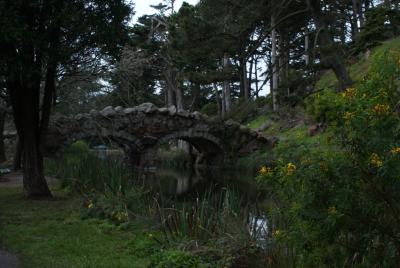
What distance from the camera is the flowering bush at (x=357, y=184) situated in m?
3.62

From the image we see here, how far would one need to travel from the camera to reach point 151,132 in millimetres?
27859

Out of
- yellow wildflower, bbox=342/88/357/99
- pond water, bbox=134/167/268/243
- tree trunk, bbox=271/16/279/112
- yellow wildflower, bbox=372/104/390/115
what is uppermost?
tree trunk, bbox=271/16/279/112

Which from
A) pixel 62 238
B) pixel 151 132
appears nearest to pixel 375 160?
pixel 62 238

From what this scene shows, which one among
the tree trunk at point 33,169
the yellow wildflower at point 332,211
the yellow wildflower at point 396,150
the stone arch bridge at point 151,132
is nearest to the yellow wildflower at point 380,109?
the yellow wildflower at point 396,150

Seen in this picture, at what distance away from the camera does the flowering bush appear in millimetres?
3621

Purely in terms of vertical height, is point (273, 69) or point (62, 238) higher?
point (273, 69)

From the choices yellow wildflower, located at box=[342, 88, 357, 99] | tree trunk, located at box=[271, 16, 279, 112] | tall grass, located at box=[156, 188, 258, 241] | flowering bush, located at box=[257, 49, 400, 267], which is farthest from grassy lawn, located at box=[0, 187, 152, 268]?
tree trunk, located at box=[271, 16, 279, 112]

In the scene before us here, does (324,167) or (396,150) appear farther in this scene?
(324,167)

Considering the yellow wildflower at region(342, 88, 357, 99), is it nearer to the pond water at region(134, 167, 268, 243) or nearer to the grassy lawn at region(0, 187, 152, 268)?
the pond water at region(134, 167, 268, 243)

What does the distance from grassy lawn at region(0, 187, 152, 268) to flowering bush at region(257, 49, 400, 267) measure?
258 centimetres

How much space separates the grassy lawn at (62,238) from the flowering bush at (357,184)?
102 inches

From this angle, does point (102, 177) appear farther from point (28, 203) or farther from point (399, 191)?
point (399, 191)

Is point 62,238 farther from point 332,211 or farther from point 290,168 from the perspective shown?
point 332,211

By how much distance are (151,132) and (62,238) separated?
2068cm
